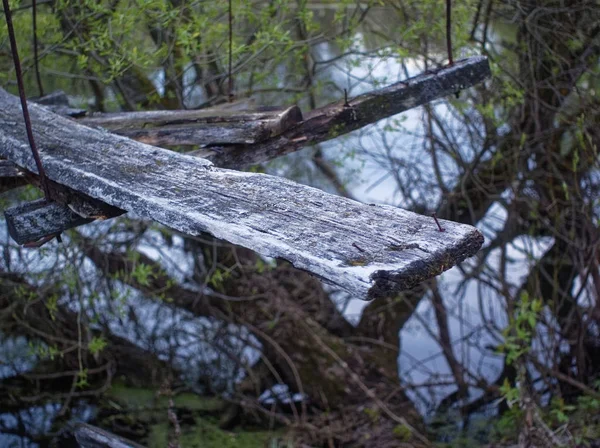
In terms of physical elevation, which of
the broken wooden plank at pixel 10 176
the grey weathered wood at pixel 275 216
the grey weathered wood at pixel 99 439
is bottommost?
the grey weathered wood at pixel 99 439

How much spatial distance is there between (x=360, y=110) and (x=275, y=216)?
4.60 ft

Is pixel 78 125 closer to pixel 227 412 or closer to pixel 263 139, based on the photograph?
pixel 263 139

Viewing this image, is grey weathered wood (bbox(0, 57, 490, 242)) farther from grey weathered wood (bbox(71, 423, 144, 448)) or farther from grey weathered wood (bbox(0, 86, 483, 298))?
grey weathered wood (bbox(71, 423, 144, 448))

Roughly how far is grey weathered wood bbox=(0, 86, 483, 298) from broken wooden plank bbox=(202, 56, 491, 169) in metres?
0.54

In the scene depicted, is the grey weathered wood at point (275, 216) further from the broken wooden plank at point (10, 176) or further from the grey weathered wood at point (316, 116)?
the grey weathered wood at point (316, 116)

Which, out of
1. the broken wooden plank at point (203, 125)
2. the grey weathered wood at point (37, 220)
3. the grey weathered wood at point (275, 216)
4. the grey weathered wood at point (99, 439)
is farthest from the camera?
the grey weathered wood at point (99, 439)

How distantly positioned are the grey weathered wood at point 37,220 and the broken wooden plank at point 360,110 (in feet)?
1.96

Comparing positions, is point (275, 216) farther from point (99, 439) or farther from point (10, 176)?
point (99, 439)

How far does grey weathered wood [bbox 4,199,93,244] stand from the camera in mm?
1901

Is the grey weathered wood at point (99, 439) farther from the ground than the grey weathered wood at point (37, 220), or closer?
closer

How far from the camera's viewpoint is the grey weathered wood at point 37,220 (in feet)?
6.24

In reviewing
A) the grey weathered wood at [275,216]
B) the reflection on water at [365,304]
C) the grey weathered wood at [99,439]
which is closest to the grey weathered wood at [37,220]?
the grey weathered wood at [275,216]

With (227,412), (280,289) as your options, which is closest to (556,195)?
(280,289)

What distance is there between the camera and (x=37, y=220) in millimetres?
1934
